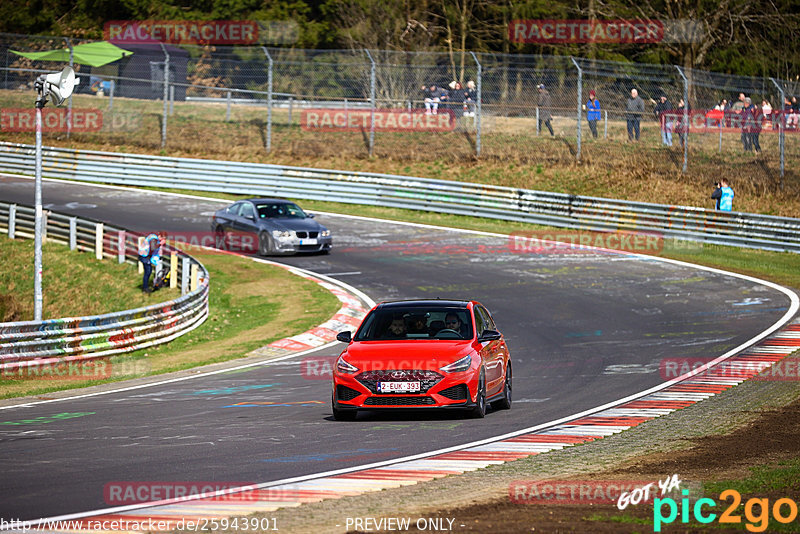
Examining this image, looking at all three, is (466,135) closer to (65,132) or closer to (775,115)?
(775,115)

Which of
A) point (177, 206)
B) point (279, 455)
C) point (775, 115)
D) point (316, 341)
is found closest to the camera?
point (279, 455)

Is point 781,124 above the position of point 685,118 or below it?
below

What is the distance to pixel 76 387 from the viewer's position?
15391mm

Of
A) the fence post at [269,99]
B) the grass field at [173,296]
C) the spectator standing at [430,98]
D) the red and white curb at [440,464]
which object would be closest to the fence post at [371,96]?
the spectator standing at [430,98]

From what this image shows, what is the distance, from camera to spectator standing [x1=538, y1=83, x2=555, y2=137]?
33.9m

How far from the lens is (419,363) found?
37.3 ft

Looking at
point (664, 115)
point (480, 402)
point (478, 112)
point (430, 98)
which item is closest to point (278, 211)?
point (478, 112)

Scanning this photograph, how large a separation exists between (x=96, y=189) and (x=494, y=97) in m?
14.7

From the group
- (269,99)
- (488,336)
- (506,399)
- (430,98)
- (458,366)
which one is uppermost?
(430,98)

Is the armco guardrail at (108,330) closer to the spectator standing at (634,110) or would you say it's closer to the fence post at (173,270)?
the fence post at (173,270)

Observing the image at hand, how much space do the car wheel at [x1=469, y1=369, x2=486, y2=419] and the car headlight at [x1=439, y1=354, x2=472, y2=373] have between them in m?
0.28

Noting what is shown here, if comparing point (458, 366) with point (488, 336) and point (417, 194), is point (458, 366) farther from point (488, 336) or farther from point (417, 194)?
point (417, 194)

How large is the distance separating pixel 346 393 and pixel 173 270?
14.3m

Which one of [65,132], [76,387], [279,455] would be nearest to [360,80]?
[65,132]
